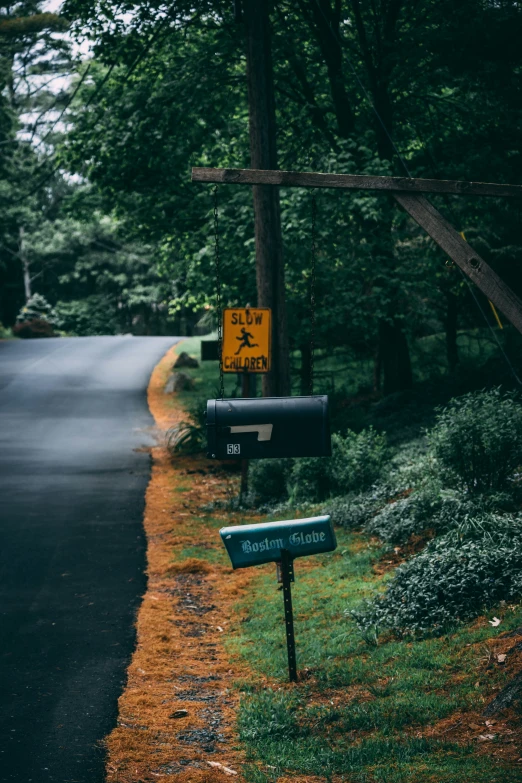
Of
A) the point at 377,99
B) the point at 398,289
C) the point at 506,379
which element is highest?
the point at 377,99

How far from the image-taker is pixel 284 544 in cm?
720

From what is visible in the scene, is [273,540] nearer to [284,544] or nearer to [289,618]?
[284,544]

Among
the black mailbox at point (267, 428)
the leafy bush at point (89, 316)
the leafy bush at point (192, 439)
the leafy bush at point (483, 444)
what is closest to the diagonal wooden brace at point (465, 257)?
the black mailbox at point (267, 428)

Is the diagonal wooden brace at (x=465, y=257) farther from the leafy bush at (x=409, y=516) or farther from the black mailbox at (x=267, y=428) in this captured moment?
the leafy bush at (x=409, y=516)

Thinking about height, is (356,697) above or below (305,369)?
below

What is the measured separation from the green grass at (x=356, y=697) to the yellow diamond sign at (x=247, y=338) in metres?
4.54

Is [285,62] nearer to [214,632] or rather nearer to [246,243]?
[246,243]

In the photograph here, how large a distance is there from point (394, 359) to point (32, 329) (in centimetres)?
3209

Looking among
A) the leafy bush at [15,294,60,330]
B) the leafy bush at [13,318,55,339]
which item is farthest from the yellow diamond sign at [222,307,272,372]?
the leafy bush at [15,294,60,330]

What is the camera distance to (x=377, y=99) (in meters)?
17.9

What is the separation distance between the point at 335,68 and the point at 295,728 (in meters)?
14.9

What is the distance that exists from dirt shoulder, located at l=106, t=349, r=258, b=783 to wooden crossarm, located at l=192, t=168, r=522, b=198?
13.6ft

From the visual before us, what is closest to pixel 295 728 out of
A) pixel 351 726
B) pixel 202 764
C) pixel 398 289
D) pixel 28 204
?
pixel 351 726

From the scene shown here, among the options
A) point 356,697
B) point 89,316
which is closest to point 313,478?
point 356,697
